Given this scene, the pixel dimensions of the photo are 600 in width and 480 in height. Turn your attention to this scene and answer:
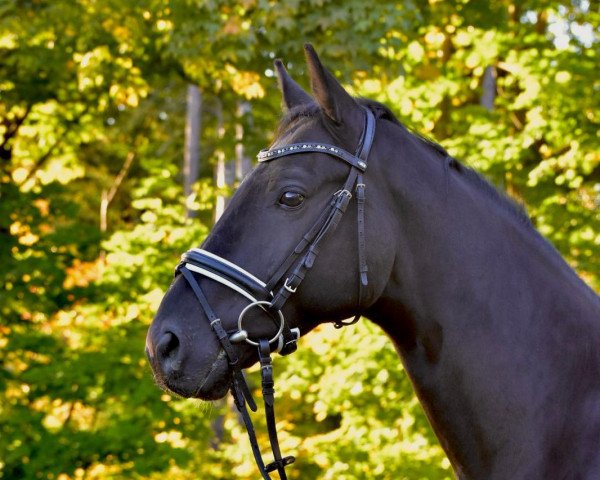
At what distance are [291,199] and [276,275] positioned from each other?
9.4 inches

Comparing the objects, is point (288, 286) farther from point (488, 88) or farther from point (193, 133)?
point (193, 133)

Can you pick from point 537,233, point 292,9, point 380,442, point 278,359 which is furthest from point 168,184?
point 537,233

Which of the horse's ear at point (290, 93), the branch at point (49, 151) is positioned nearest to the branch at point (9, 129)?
the branch at point (49, 151)

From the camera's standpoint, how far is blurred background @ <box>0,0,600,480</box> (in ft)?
24.4

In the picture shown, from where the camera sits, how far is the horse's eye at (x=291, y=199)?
2.48 meters

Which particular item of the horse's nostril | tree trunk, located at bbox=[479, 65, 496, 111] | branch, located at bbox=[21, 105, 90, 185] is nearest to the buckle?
the horse's nostril

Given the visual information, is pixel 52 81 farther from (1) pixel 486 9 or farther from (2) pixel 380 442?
(2) pixel 380 442

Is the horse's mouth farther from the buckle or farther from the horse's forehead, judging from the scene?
the horse's forehead

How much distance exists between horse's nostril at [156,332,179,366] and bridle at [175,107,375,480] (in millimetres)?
120

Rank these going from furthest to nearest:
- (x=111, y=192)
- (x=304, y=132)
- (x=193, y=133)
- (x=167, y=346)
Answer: (x=111, y=192), (x=193, y=133), (x=304, y=132), (x=167, y=346)

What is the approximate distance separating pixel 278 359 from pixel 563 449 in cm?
712

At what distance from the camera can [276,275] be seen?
2.45 m

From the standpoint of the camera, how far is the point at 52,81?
10.4m

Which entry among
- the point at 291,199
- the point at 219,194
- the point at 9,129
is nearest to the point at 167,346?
the point at 291,199
